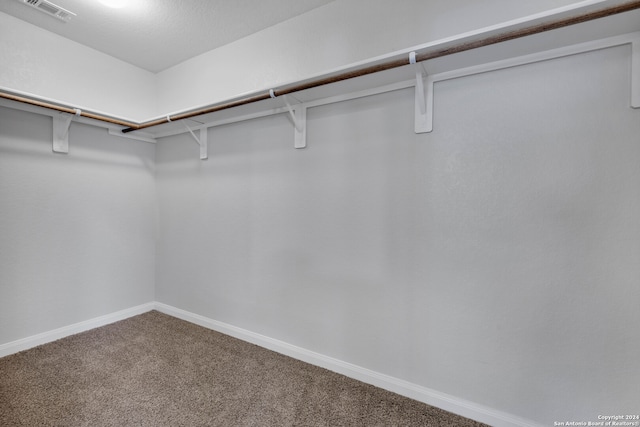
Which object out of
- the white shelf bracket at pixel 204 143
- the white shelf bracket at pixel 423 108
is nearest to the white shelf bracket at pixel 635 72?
the white shelf bracket at pixel 423 108

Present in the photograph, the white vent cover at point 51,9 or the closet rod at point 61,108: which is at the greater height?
the white vent cover at point 51,9

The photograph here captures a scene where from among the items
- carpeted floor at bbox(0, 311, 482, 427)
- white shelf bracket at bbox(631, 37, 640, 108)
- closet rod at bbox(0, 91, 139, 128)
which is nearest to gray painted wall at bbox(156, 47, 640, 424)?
white shelf bracket at bbox(631, 37, 640, 108)

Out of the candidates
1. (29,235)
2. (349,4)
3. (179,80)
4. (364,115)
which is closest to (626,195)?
(364,115)

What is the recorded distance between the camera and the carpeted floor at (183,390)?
5.01ft

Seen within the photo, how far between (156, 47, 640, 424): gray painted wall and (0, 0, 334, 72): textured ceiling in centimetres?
75

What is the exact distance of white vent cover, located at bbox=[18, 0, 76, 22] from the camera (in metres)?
1.91

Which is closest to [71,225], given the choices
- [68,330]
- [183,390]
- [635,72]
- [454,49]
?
[68,330]

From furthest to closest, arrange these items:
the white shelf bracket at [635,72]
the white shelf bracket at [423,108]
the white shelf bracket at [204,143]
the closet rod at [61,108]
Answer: the white shelf bracket at [204,143] → the closet rod at [61,108] → the white shelf bracket at [423,108] → the white shelf bracket at [635,72]

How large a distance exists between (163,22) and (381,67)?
177 cm

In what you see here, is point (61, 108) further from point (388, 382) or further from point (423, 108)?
point (388, 382)

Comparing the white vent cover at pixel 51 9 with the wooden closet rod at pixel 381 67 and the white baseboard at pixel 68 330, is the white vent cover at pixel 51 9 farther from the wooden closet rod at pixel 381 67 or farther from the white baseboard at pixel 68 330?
the white baseboard at pixel 68 330

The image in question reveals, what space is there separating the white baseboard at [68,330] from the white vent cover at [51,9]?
97.0 inches

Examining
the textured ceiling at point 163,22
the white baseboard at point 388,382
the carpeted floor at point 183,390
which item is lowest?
the carpeted floor at point 183,390

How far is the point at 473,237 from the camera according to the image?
1537mm
